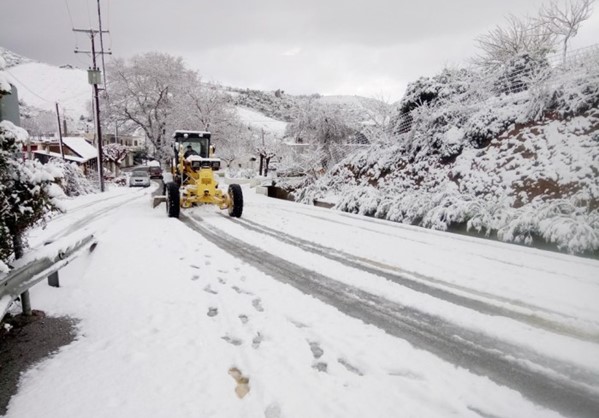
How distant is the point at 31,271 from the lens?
329cm

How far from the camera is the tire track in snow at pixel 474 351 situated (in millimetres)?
2475

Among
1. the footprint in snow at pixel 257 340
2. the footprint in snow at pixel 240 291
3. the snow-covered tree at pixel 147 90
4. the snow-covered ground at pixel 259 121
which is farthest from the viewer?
the snow-covered ground at pixel 259 121

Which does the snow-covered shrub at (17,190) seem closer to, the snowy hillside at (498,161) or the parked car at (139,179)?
the snowy hillside at (498,161)

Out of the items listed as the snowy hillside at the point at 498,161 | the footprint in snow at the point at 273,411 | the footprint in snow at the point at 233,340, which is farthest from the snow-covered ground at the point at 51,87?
the footprint in snow at the point at 273,411

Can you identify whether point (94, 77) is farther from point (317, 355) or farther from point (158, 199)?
point (317, 355)

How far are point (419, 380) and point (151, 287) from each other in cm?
331

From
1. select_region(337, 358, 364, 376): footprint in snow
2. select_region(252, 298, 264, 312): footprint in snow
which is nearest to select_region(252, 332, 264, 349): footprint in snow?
select_region(252, 298, 264, 312): footprint in snow

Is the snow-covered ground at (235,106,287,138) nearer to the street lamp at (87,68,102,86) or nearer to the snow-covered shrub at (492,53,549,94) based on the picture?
the street lamp at (87,68,102,86)

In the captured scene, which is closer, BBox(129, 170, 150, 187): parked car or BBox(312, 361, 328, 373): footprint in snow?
BBox(312, 361, 328, 373): footprint in snow

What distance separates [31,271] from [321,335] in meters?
2.77

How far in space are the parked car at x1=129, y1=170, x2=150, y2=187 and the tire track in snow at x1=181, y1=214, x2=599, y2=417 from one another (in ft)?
90.2

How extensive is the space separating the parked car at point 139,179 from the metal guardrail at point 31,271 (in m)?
26.4

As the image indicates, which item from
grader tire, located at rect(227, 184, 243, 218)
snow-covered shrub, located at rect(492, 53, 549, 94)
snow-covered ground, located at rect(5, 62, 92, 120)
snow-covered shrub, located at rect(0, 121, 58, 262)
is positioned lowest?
grader tire, located at rect(227, 184, 243, 218)

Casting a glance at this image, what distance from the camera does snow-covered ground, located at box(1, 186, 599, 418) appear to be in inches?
92.9
